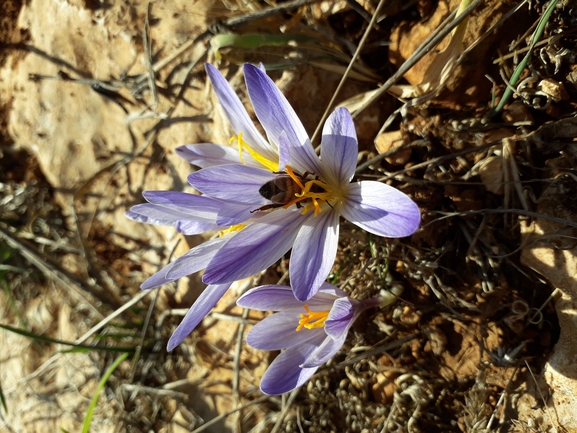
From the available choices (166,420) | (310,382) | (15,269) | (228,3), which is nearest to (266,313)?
(310,382)

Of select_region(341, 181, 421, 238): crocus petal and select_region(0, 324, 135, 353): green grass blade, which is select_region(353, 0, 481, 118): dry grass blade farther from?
select_region(0, 324, 135, 353): green grass blade

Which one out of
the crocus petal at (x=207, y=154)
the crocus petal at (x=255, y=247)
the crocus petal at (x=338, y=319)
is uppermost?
the crocus petal at (x=207, y=154)

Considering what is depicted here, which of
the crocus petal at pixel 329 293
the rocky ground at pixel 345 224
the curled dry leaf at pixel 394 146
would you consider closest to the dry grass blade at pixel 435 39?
the rocky ground at pixel 345 224

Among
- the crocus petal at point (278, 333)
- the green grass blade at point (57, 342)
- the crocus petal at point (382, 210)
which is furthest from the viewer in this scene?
the green grass blade at point (57, 342)

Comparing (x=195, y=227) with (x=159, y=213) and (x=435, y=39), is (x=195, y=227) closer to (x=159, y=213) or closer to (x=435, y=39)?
(x=159, y=213)

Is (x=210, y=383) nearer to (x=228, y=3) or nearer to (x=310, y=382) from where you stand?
(x=310, y=382)

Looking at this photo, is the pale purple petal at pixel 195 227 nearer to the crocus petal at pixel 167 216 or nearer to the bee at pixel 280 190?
the crocus petal at pixel 167 216
